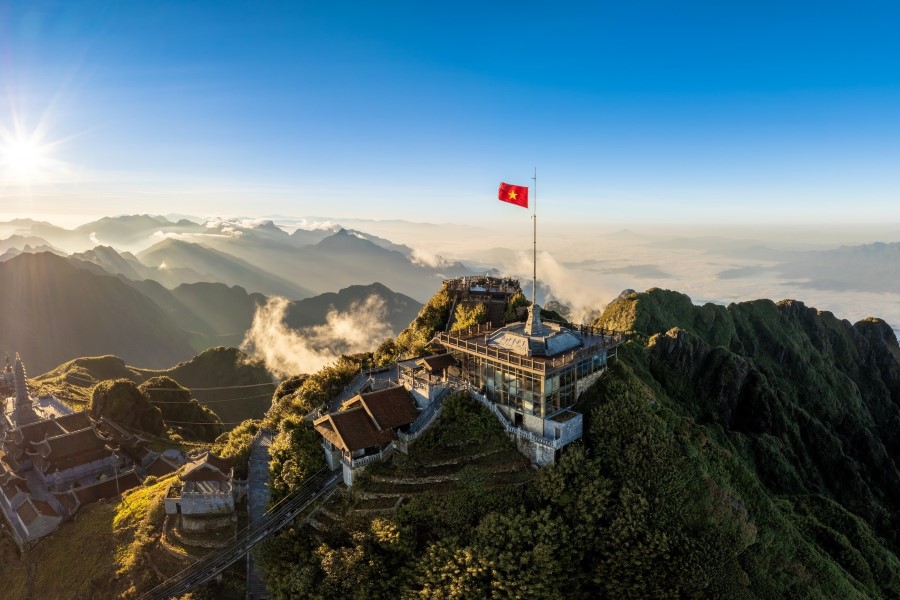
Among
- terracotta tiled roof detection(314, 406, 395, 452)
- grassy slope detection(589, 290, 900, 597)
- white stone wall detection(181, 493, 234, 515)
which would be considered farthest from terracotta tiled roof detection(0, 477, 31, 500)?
grassy slope detection(589, 290, 900, 597)

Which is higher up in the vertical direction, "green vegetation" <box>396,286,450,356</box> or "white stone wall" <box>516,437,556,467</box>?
"green vegetation" <box>396,286,450,356</box>

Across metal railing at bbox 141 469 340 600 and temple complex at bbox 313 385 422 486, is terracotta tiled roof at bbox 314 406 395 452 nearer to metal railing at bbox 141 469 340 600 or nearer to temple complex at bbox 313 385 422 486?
temple complex at bbox 313 385 422 486

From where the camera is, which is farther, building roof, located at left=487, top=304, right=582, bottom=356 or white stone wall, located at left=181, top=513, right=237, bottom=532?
white stone wall, located at left=181, top=513, right=237, bottom=532

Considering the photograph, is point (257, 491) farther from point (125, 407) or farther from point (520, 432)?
point (125, 407)

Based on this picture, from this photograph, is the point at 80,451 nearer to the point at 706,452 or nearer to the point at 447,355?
the point at 447,355

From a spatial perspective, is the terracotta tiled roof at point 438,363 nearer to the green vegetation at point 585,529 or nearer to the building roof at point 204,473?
the green vegetation at point 585,529
